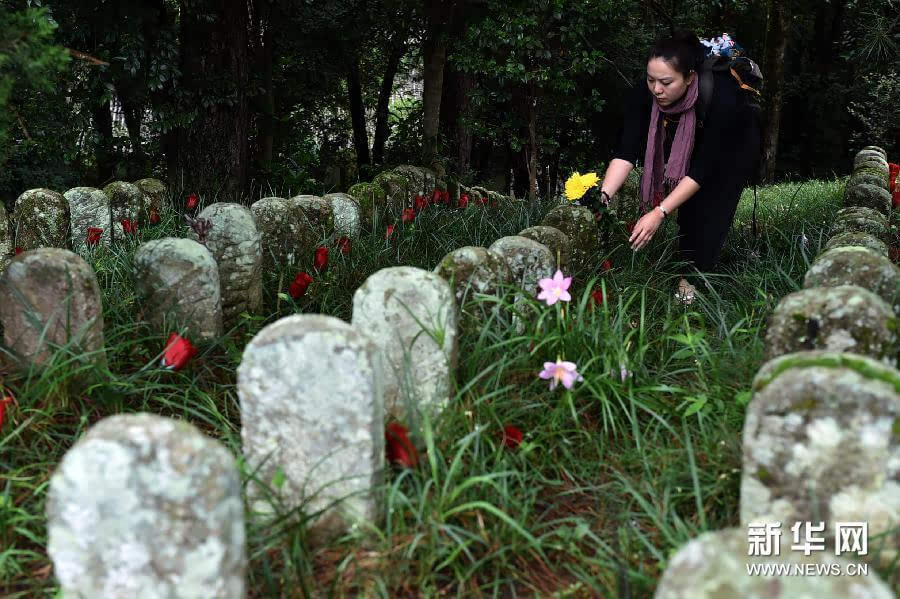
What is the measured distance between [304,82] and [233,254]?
280 inches

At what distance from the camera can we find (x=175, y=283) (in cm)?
302

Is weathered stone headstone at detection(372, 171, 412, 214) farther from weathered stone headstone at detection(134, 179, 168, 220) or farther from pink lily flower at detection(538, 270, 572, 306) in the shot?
pink lily flower at detection(538, 270, 572, 306)

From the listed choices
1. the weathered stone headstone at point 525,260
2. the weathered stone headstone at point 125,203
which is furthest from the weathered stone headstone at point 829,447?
the weathered stone headstone at point 125,203

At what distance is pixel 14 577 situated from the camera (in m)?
2.00

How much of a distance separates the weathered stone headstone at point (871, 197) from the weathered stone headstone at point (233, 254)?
4.26 metres

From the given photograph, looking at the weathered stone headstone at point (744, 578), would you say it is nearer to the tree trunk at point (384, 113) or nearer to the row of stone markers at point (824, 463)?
the row of stone markers at point (824, 463)

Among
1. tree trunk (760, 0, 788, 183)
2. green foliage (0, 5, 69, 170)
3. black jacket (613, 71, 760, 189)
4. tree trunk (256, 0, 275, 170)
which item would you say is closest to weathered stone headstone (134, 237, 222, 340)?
green foliage (0, 5, 69, 170)

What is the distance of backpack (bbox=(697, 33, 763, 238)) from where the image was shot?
4148 mm

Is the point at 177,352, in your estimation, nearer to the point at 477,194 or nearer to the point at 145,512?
the point at 145,512

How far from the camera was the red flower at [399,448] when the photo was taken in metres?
2.17

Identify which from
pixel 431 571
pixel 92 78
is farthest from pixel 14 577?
pixel 92 78

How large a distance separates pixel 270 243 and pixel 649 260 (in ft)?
6.85

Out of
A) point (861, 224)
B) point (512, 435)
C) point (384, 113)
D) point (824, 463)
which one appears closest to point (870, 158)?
point (861, 224)

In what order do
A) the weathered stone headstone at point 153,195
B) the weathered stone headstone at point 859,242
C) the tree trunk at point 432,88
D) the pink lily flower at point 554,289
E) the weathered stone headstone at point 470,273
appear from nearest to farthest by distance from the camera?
the pink lily flower at point 554,289 < the weathered stone headstone at point 470,273 < the weathered stone headstone at point 859,242 < the weathered stone headstone at point 153,195 < the tree trunk at point 432,88
